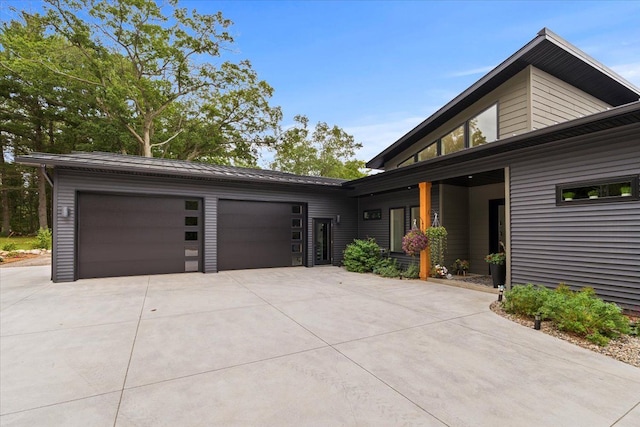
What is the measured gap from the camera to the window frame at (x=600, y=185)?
4.23m

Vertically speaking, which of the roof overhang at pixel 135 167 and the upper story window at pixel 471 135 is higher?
the upper story window at pixel 471 135

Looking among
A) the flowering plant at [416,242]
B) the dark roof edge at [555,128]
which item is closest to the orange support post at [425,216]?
the flowering plant at [416,242]

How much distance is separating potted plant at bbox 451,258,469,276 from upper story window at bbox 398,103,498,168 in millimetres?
3012

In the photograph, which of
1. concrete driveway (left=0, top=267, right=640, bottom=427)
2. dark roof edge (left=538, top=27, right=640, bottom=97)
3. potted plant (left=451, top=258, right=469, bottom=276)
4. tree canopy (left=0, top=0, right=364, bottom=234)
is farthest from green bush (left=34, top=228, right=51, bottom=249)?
dark roof edge (left=538, top=27, right=640, bottom=97)

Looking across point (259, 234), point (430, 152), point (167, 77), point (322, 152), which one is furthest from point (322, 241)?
point (167, 77)

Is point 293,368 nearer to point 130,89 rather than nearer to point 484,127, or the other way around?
point 484,127

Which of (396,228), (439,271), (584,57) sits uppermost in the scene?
(584,57)

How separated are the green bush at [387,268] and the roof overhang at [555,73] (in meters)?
4.24

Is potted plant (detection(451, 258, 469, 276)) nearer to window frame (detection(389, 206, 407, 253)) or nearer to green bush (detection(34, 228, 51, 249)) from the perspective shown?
window frame (detection(389, 206, 407, 253))

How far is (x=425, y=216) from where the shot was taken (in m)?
7.64

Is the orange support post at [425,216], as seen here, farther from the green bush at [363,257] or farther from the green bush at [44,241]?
the green bush at [44,241]

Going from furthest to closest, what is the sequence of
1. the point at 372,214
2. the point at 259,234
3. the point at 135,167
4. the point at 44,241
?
the point at 44,241, the point at 372,214, the point at 259,234, the point at 135,167

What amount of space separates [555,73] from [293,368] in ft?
27.6

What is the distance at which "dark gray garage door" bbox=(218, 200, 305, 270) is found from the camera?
884cm
